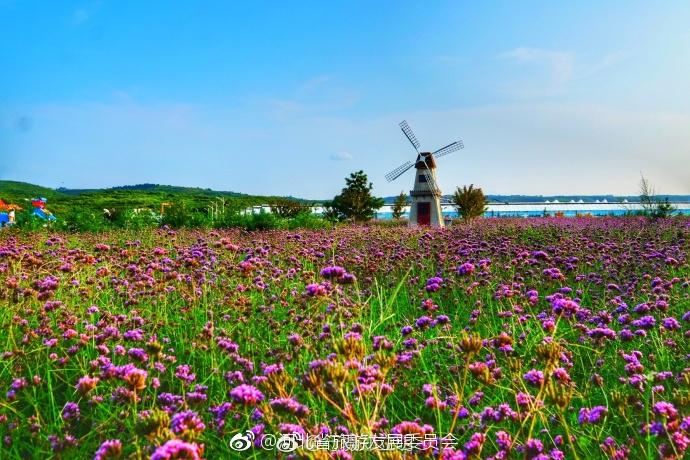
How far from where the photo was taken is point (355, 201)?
35094mm

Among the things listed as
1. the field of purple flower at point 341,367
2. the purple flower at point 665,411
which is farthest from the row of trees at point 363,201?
the purple flower at point 665,411

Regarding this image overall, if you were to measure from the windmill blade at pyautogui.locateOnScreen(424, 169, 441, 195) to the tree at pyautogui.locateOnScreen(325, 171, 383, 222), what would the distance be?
363 cm

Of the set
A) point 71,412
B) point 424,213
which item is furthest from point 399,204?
point 71,412

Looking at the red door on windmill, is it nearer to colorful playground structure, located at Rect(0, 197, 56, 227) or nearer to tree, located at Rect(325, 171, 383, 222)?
tree, located at Rect(325, 171, 383, 222)

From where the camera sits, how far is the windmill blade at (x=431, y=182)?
114 feet

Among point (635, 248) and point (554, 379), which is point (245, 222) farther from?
point (554, 379)

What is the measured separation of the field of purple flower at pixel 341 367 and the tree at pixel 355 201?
2742cm

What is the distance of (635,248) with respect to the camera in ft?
28.2

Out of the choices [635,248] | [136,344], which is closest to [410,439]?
[136,344]

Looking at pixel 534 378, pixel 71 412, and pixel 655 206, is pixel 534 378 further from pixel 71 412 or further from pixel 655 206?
pixel 655 206

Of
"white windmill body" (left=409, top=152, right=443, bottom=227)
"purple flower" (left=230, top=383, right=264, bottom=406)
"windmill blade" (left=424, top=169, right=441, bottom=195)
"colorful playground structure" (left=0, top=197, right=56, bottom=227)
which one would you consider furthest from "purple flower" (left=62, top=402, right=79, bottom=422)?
"windmill blade" (left=424, top=169, right=441, bottom=195)

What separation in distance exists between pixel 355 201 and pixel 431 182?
5.10 meters

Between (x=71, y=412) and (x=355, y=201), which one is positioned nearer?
(x=71, y=412)

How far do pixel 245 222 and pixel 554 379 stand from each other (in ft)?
49.8
